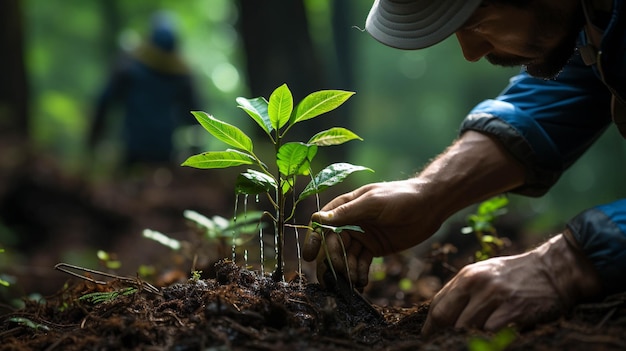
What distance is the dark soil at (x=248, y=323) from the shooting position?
1.86 m

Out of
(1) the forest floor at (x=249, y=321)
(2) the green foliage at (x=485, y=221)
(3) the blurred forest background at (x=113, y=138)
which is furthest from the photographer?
(3) the blurred forest background at (x=113, y=138)

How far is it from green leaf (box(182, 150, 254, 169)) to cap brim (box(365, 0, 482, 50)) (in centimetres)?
71

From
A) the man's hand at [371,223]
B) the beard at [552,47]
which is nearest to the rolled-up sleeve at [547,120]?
the beard at [552,47]

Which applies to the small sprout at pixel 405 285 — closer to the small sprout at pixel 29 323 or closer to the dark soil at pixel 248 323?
the dark soil at pixel 248 323

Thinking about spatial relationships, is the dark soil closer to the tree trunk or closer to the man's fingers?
the man's fingers

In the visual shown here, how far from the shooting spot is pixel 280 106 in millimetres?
2318

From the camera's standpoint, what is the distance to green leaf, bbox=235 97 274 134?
2.34 metres

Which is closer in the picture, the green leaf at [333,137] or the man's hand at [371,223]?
the green leaf at [333,137]

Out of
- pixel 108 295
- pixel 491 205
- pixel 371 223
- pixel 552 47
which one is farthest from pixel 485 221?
pixel 108 295

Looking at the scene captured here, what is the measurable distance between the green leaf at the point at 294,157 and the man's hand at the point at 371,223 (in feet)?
0.93

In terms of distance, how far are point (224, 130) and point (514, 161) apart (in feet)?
5.05

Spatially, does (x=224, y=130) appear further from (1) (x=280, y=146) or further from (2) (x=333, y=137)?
(2) (x=333, y=137)

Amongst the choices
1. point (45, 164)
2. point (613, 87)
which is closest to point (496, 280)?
point (613, 87)

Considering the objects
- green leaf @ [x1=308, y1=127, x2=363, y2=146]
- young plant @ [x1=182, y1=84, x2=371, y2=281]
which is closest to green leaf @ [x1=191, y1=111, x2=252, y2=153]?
young plant @ [x1=182, y1=84, x2=371, y2=281]
